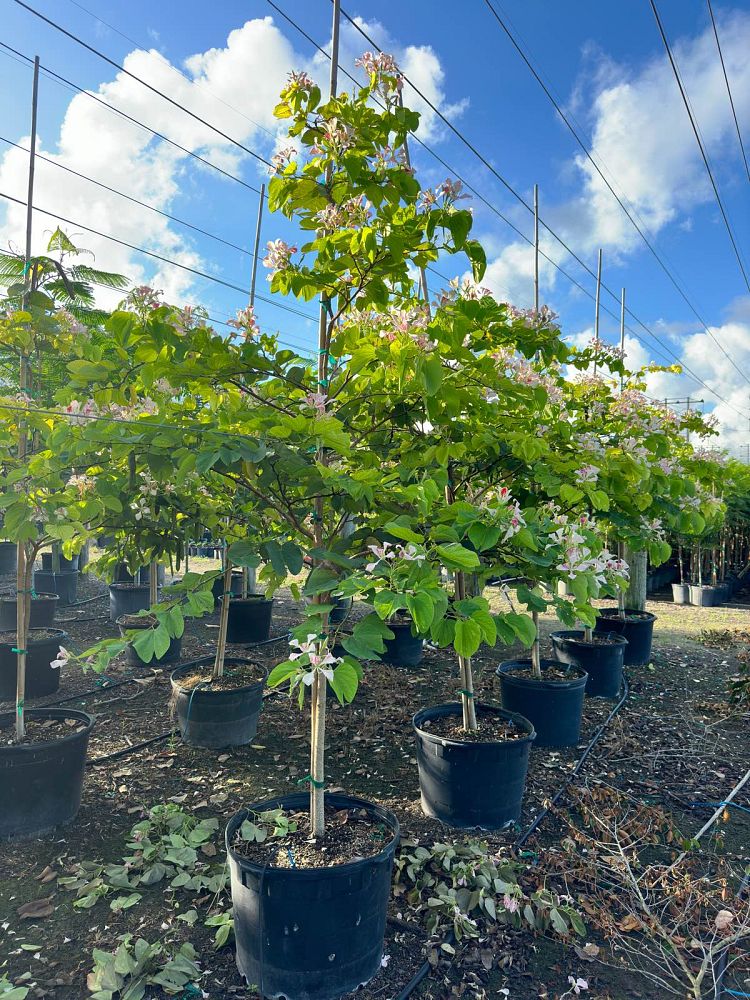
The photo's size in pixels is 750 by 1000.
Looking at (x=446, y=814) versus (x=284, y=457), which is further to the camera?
(x=446, y=814)

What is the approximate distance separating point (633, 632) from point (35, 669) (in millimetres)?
4967

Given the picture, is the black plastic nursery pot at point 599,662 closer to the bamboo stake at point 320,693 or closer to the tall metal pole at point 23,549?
the bamboo stake at point 320,693

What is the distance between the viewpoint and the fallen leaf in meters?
2.10

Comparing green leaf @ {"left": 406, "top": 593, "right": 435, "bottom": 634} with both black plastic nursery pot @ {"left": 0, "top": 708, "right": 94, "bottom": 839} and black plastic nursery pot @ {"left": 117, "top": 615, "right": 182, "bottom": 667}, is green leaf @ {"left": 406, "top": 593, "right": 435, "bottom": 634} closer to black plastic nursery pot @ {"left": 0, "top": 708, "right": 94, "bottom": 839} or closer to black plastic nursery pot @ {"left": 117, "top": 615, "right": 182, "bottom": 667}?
black plastic nursery pot @ {"left": 0, "top": 708, "right": 94, "bottom": 839}

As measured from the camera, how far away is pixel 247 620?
591 cm

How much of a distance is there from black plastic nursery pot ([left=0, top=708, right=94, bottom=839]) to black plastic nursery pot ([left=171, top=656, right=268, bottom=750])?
785 millimetres

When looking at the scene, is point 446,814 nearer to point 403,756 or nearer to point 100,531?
point 403,756

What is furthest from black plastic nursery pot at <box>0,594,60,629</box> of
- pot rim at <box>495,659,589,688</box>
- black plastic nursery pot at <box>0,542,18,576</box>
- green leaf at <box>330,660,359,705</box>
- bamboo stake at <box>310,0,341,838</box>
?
green leaf at <box>330,660,359,705</box>

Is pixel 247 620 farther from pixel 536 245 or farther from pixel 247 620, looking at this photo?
pixel 536 245

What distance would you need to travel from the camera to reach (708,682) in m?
5.25

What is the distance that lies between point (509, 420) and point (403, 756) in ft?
6.57

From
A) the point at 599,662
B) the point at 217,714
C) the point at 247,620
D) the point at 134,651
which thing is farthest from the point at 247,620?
the point at 599,662

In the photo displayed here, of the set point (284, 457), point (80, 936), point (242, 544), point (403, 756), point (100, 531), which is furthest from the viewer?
point (403, 756)

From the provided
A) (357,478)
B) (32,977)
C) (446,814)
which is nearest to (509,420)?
(357,478)
